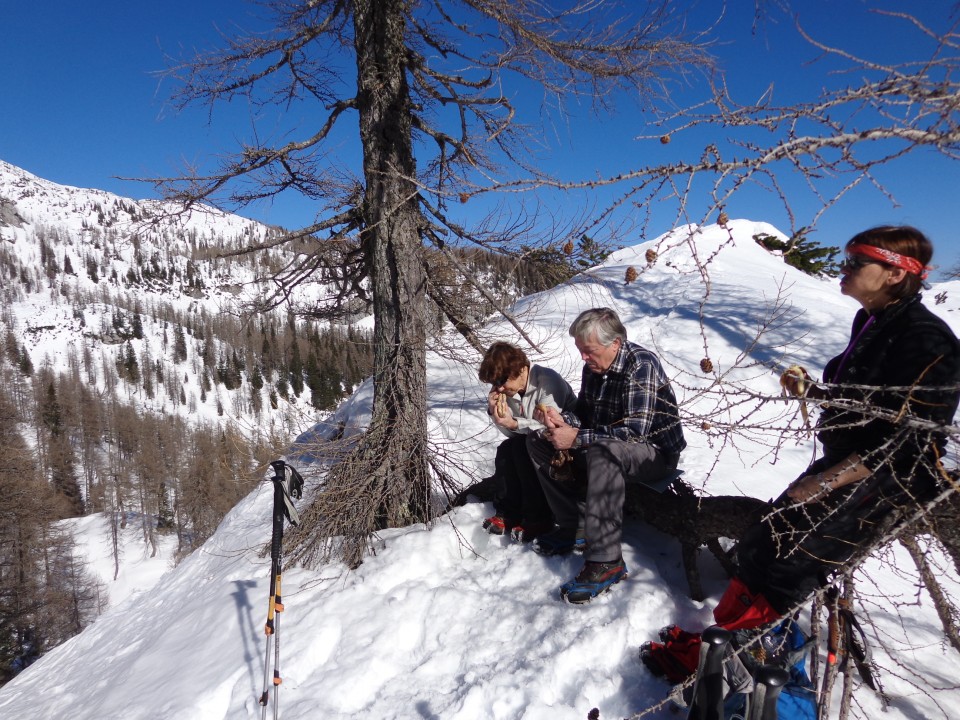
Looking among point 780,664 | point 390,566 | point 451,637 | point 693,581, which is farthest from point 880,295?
point 390,566

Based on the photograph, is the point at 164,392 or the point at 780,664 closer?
the point at 780,664

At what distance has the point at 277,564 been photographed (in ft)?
11.4

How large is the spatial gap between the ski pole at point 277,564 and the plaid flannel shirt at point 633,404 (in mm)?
2065

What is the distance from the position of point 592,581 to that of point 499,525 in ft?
3.79

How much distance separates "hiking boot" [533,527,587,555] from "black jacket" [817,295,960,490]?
68.0 inches

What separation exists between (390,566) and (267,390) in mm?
99764

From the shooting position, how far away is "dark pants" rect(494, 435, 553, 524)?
13.1 ft

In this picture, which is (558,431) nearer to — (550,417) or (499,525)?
(550,417)

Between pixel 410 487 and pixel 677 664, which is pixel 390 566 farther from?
pixel 677 664

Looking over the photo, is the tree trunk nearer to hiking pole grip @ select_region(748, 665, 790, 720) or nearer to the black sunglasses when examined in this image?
→ hiking pole grip @ select_region(748, 665, 790, 720)

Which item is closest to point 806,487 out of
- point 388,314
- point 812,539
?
point 812,539

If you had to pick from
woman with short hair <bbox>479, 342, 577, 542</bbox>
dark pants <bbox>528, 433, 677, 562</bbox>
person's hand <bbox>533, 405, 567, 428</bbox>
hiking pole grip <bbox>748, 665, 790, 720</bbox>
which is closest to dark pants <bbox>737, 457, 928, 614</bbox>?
hiking pole grip <bbox>748, 665, 790, 720</bbox>

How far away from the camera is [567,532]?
3734mm

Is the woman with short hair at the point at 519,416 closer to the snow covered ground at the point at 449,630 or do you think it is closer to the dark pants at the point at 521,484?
the dark pants at the point at 521,484
